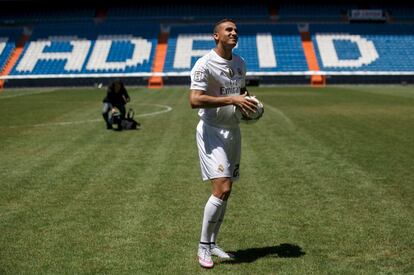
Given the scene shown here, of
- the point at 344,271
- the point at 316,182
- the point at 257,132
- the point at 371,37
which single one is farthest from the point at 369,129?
the point at 371,37

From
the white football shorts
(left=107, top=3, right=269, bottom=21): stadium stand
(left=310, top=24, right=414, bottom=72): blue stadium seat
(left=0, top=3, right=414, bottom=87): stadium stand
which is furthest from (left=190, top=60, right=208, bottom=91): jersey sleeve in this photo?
(left=107, top=3, right=269, bottom=21): stadium stand

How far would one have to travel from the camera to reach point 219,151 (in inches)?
232

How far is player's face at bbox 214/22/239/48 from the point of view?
570 centimetres

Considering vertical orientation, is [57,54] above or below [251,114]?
above

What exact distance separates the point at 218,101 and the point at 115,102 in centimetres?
1244

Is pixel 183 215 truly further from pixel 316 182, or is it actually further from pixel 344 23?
pixel 344 23

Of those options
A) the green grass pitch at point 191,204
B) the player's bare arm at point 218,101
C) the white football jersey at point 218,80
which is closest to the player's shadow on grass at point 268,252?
the green grass pitch at point 191,204

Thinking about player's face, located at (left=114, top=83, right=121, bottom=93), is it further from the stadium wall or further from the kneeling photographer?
the stadium wall

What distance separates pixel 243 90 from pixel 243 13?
194ft

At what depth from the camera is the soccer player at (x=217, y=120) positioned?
573cm

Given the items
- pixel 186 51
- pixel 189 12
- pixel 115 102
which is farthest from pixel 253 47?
pixel 115 102

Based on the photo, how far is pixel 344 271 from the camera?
551 centimetres

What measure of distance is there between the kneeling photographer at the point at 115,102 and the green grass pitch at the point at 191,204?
899mm

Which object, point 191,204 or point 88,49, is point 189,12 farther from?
point 191,204
